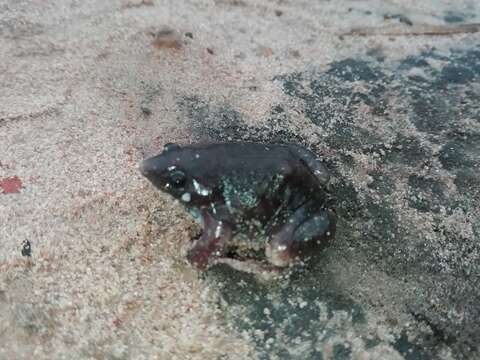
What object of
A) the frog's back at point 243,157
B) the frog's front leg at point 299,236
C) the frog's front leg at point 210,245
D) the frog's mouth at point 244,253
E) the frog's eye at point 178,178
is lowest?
the frog's mouth at point 244,253

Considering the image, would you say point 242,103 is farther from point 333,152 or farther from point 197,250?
point 197,250

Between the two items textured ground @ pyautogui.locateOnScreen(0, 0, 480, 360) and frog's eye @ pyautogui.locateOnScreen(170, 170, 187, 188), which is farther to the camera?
frog's eye @ pyautogui.locateOnScreen(170, 170, 187, 188)

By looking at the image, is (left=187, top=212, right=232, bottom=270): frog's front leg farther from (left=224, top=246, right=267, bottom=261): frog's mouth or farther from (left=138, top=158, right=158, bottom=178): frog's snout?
(left=138, top=158, right=158, bottom=178): frog's snout

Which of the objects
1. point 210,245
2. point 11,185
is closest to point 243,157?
point 210,245

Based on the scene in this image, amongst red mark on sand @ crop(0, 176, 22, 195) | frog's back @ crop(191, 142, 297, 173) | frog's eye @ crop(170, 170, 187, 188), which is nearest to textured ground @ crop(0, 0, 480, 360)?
red mark on sand @ crop(0, 176, 22, 195)

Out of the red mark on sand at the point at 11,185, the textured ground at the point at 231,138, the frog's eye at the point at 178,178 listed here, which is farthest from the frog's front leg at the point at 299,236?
the red mark on sand at the point at 11,185

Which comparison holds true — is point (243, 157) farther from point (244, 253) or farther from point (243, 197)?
point (244, 253)

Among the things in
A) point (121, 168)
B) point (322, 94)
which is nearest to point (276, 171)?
point (121, 168)

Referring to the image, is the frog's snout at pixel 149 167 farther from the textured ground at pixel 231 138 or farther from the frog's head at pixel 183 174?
the textured ground at pixel 231 138
